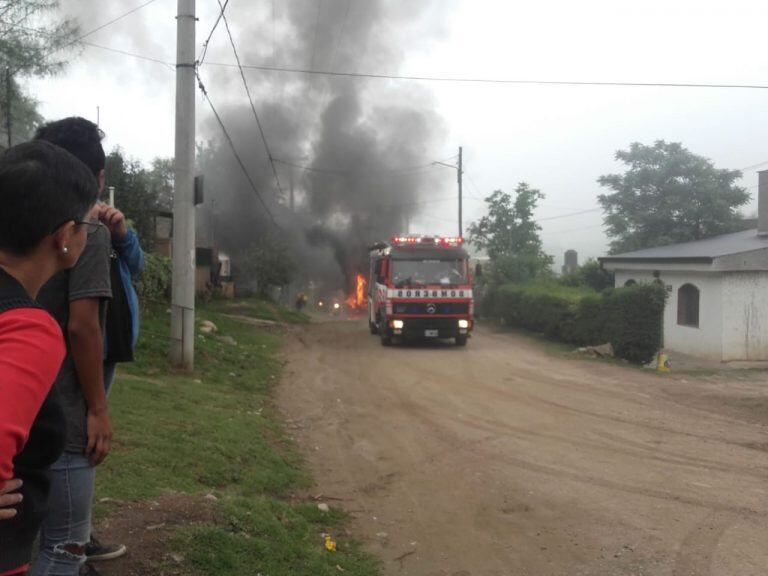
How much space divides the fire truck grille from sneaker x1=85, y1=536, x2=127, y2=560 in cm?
1296

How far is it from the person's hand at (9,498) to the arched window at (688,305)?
18627mm

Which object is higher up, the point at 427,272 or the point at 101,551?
the point at 427,272

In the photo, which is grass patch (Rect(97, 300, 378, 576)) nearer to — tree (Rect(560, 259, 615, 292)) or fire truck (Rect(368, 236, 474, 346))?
fire truck (Rect(368, 236, 474, 346))

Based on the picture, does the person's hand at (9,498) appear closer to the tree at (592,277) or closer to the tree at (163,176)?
the tree at (592,277)

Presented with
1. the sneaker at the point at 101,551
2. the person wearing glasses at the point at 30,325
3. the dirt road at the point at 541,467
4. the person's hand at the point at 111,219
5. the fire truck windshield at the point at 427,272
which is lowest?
the dirt road at the point at 541,467

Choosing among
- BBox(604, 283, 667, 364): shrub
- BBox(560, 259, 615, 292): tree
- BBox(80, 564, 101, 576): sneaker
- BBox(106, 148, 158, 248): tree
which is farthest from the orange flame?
BBox(80, 564, 101, 576): sneaker

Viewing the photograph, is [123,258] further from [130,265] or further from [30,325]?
[30,325]

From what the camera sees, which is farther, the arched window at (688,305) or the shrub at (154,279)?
the arched window at (688,305)

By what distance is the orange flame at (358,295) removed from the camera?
96.3 ft

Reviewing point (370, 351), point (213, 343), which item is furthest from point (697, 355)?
point (213, 343)

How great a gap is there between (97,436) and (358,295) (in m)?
28.0

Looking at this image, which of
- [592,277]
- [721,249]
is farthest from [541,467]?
[592,277]

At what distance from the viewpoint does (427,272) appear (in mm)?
16297

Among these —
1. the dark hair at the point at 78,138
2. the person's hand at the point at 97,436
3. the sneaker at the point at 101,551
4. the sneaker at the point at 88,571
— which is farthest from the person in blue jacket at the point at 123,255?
the sneaker at the point at 101,551
